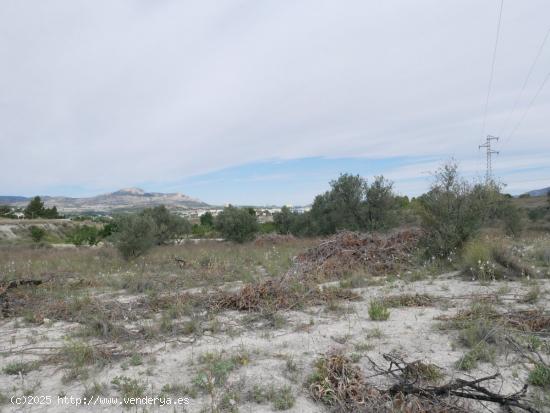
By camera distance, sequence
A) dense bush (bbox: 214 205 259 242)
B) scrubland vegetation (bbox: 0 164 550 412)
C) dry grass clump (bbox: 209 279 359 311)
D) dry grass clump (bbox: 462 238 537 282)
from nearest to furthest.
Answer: scrubland vegetation (bbox: 0 164 550 412), dry grass clump (bbox: 209 279 359 311), dry grass clump (bbox: 462 238 537 282), dense bush (bbox: 214 205 259 242)

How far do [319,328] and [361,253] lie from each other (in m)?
5.10

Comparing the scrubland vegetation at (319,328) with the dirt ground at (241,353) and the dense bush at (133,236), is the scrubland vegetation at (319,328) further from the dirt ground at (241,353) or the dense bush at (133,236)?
Answer: the dense bush at (133,236)

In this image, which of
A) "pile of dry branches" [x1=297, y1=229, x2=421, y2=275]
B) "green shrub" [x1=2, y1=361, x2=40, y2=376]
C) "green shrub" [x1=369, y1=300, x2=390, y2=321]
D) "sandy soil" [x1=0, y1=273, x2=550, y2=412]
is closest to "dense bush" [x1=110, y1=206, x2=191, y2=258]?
"pile of dry branches" [x1=297, y1=229, x2=421, y2=275]

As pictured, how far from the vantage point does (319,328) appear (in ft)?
16.9

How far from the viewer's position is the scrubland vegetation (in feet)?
11.4

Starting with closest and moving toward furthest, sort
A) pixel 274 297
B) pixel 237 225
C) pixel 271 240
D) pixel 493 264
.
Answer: pixel 274 297
pixel 493 264
pixel 271 240
pixel 237 225

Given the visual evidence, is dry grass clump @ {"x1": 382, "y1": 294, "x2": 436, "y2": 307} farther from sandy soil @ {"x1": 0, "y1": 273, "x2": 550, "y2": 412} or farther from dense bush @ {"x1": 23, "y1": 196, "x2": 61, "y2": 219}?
dense bush @ {"x1": 23, "y1": 196, "x2": 61, "y2": 219}

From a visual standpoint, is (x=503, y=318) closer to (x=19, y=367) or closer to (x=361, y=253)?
(x=361, y=253)

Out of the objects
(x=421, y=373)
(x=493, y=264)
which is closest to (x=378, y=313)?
(x=421, y=373)

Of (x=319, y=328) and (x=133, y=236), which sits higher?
(x=133, y=236)

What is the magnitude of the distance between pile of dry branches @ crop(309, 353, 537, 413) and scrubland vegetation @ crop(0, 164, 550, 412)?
14 millimetres

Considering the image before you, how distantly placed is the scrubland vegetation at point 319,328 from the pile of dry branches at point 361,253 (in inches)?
2.2

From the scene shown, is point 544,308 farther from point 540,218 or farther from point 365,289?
point 540,218

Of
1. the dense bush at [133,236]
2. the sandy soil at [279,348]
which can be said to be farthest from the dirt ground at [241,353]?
the dense bush at [133,236]
